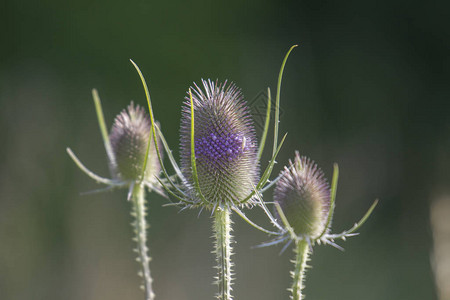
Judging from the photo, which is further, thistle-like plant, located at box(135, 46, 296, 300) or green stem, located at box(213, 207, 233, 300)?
thistle-like plant, located at box(135, 46, 296, 300)

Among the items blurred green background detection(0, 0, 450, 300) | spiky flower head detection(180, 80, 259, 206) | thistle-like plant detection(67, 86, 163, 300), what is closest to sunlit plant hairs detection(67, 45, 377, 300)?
spiky flower head detection(180, 80, 259, 206)

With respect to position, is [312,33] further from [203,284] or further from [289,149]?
[203,284]

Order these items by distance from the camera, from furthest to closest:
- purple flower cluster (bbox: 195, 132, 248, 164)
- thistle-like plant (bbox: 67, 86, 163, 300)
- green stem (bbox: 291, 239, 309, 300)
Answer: thistle-like plant (bbox: 67, 86, 163, 300), purple flower cluster (bbox: 195, 132, 248, 164), green stem (bbox: 291, 239, 309, 300)

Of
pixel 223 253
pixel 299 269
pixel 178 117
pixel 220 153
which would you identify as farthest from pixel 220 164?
pixel 178 117

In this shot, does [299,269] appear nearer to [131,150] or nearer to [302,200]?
[302,200]

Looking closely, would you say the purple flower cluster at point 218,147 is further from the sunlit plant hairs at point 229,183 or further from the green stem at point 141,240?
the green stem at point 141,240

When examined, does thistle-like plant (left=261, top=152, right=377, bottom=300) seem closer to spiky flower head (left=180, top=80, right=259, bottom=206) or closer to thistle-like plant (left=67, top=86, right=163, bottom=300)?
spiky flower head (left=180, top=80, right=259, bottom=206)

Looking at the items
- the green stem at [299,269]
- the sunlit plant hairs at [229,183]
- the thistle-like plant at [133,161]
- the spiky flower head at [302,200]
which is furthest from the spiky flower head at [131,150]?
the green stem at [299,269]

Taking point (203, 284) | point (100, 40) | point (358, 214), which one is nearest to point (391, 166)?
point (358, 214)
